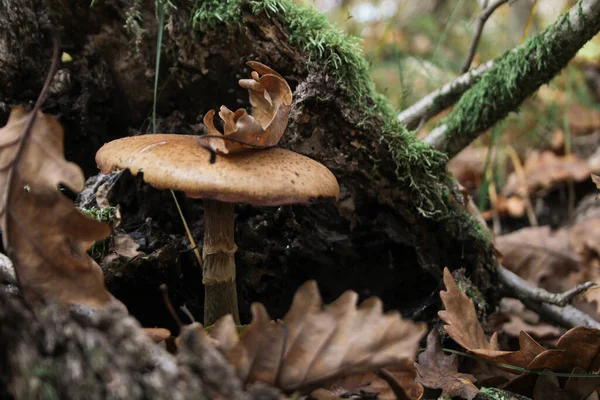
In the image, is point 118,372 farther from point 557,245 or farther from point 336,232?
point 557,245

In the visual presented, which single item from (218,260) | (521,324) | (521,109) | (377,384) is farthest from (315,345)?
(521,109)

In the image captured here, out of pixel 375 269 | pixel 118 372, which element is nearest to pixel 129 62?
pixel 375 269

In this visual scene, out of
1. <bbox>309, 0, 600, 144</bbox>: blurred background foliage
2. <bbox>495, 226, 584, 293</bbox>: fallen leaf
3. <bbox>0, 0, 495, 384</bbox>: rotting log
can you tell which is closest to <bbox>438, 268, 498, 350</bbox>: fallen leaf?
<bbox>0, 0, 495, 384</bbox>: rotting log

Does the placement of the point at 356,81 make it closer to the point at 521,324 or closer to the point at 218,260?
the point at 218,260

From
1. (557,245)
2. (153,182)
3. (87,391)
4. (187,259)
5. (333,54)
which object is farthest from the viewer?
(557,245)

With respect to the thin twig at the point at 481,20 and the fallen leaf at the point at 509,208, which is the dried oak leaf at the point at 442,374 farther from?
the fallen leaf at the point at 509,208

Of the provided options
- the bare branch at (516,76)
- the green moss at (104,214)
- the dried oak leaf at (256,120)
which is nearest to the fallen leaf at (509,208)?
the bare branch at (516,76)
